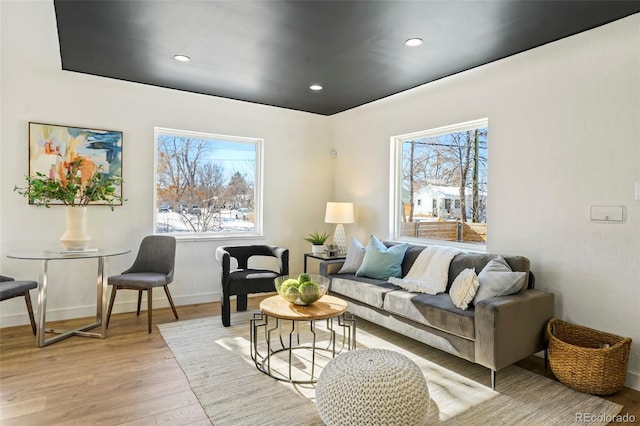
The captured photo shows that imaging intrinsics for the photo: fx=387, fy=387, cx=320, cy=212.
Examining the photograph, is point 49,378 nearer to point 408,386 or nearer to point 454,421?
point 408,386

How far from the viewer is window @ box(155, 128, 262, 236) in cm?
450

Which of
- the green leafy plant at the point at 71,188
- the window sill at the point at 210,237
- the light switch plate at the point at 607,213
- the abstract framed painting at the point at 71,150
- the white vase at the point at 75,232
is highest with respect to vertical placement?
the abstract framed painting at the point at 71,150

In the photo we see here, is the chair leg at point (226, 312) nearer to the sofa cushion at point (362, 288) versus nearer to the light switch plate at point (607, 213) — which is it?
the sofa cushion at point (362, 288)

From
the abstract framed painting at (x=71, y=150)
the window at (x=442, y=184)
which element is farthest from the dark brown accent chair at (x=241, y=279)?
the window at (x=442, y=184)

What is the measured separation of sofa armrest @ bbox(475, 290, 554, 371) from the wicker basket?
0.13 meters

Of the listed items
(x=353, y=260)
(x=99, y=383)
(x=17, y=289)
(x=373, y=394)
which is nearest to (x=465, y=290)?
(x=373, y=394)

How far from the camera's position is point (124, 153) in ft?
13.6

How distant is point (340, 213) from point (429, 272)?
1.61 metres

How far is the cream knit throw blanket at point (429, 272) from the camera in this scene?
3328mm

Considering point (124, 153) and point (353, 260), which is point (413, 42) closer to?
point (353, 260)

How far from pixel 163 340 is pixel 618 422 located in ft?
10.8

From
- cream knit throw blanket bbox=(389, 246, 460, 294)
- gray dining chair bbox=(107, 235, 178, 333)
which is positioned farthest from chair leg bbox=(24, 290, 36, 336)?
cream knit throw blanket bbox=(389, 246, 460, 294)

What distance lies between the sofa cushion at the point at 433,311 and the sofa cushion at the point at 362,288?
3.8 inches

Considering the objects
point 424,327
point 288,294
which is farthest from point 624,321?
point 288,294
